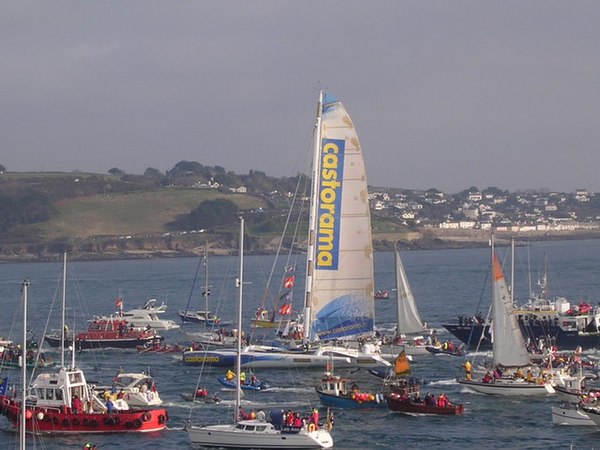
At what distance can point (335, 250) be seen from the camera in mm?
80812

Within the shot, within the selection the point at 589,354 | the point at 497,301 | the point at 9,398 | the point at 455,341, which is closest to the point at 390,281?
the point at 455,341

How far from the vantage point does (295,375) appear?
253 ft

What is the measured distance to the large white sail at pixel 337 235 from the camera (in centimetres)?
8025

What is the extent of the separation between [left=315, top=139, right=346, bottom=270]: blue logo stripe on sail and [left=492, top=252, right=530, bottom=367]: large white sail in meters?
13.5

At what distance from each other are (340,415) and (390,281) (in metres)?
137

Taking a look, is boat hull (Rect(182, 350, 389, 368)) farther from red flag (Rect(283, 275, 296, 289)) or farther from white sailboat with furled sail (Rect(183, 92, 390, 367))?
red flag (Rect(283, 275, 296, 289))

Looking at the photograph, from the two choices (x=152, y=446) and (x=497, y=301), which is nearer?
(x=152, y=446)

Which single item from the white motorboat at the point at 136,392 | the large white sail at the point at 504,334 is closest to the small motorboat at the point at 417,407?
the large white sail at the point at 504,334

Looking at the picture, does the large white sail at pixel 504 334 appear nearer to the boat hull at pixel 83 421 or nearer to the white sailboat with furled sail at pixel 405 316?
the white sailboat with furled sail at pixel 405 316

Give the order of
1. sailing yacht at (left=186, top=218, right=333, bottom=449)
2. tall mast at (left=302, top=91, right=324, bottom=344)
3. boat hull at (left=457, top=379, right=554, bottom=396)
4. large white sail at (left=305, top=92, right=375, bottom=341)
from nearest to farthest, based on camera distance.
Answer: sailing yacht at (left=186, top=218, right=333, bottom=449) → boat hull at (left=457, top=379, right=554, bottom=396) → tall mast at (left=302, top=91, right=324, bottom=344) → large white sail at (left=305, top=92, right=375, bottom=341)

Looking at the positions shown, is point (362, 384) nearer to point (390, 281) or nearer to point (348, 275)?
point (348, 275)

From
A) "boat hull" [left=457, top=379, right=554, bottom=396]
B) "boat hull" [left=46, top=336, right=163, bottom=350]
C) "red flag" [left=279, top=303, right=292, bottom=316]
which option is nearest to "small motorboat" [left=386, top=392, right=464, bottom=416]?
"boat hull" [left=457, top=379, right=554, bottom=396]

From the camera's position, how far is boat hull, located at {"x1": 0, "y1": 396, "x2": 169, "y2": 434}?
57.6 metres

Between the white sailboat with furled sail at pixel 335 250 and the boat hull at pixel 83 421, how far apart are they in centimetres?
2173
